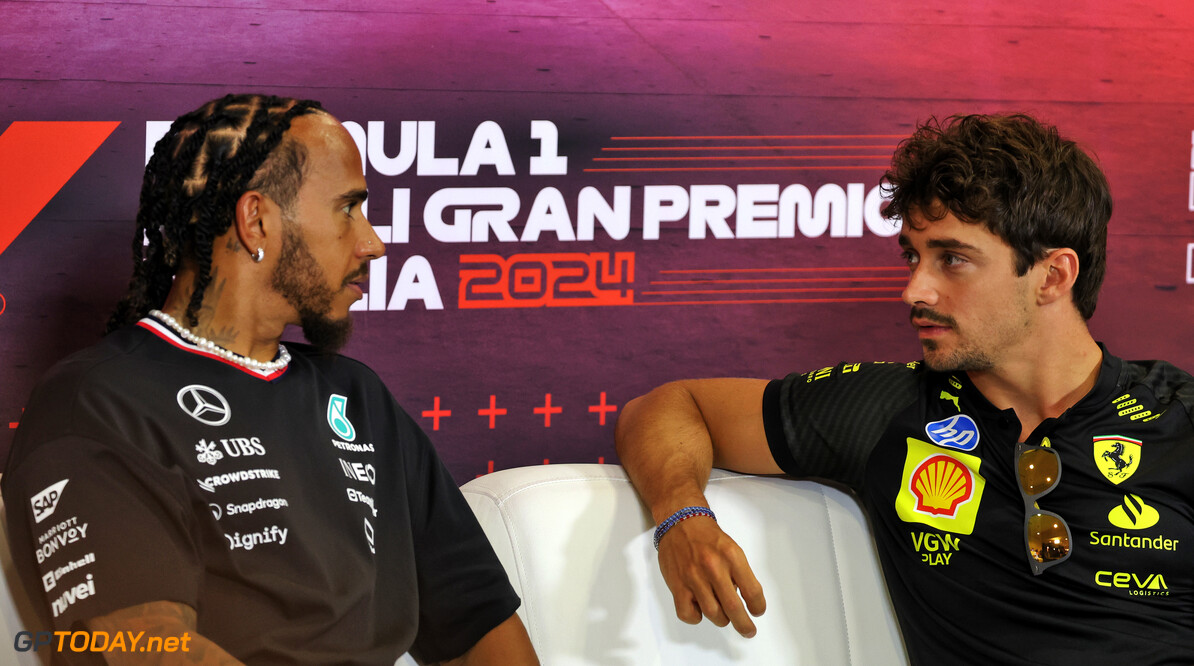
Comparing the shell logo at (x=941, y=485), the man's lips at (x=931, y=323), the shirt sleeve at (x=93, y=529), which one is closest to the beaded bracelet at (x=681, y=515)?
the shell logo at (x=941, y=485)

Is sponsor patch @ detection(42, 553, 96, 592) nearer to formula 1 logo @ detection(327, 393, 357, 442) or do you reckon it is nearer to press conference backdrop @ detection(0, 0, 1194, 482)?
formula 1 logo @ detection(327, 393, 357, 442)

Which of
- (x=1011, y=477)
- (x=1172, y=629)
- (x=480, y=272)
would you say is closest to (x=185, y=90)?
(x=480, y=272)

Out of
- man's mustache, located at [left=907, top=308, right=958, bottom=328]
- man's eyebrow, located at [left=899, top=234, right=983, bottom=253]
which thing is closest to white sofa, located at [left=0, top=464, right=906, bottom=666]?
man's mustache, located at [left=907, top=308, right=958, bottom=328]

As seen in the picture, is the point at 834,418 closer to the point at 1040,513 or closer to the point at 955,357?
the point at 955,357

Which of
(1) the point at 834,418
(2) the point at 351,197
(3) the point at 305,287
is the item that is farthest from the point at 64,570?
(1) the point at 834,418

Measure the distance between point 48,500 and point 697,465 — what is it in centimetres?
92

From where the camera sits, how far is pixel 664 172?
2172mm

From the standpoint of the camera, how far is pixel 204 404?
4.08 ft

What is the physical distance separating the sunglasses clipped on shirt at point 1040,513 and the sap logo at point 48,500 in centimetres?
126

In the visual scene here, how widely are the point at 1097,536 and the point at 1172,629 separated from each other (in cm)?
16

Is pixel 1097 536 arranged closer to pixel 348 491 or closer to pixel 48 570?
pixel 348 491

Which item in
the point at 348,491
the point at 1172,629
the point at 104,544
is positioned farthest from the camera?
the point at 1172,629

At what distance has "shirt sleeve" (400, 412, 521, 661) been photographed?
4.76 feet

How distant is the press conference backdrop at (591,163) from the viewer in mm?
1919
